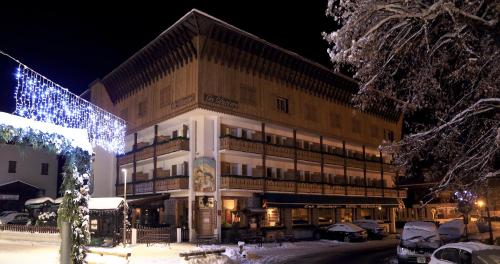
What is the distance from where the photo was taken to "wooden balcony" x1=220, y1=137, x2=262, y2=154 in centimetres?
3729

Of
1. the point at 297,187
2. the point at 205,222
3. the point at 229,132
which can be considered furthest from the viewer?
the point at 297,187

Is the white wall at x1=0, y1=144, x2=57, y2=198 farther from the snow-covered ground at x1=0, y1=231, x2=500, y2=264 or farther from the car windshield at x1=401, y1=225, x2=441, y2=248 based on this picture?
the car windshield at x1=401, y1=225, x2=441, y2=248

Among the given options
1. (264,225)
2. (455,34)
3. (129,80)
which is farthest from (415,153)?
(129,80)

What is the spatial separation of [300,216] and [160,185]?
14.9 metres

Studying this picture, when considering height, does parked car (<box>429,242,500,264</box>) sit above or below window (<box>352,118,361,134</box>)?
below

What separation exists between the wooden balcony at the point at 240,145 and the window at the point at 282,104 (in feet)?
15.6

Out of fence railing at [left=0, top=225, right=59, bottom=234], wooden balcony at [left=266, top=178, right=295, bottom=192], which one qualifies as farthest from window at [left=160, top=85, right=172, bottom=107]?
fence railing at [left=0, top=225, right=59, bottom=234]

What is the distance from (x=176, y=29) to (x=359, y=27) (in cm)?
2946

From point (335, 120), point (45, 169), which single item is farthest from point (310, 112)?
point (45, 169)

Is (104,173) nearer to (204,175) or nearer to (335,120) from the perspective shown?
(204,175)

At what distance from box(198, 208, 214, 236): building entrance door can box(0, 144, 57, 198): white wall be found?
109ft

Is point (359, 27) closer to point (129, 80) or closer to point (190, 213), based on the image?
point (190, 213)

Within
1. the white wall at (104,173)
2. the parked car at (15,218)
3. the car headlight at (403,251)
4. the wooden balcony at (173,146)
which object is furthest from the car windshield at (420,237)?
the parked car at (15,218)

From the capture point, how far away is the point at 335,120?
50.4 m
